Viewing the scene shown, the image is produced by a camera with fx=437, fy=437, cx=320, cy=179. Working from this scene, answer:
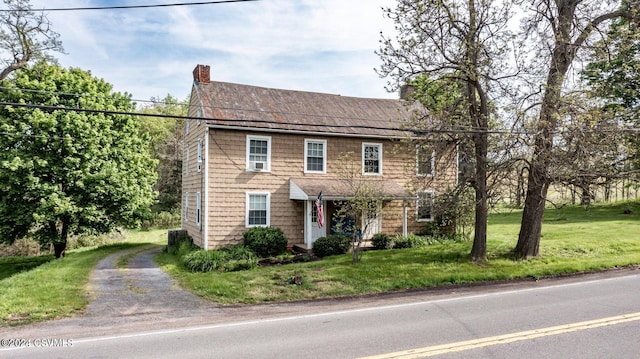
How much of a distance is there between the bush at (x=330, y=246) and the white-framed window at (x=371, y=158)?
4050 millimetres

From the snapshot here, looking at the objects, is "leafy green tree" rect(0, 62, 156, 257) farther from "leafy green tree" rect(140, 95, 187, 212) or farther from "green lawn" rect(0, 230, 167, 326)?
Answer: "leafy green tree" rect(140, 95, 187, 212)

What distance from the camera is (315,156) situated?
20641mm

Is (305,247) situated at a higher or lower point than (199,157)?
lower

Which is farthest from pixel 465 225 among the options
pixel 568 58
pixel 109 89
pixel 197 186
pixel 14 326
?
pixel 109 89

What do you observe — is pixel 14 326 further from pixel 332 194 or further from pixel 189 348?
pixel 332 194

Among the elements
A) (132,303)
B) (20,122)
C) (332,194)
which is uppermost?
(20,122)

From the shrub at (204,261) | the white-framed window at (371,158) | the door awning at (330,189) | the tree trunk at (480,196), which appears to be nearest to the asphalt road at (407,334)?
the tree trunk at (480,196)

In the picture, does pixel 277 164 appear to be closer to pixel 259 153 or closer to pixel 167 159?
pixel 259 153

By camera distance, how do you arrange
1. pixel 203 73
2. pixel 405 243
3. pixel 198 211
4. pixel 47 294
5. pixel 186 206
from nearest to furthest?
pixel 47 294 → pixel 198 211 → pixel 405 243 → pixel 203 73 → pixel 186 206

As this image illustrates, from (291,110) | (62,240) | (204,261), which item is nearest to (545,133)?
(291,110)

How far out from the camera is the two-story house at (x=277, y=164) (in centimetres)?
1883

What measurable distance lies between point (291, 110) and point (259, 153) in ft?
10.2

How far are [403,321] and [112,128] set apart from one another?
2086cm

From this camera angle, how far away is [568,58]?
48.1 ft
